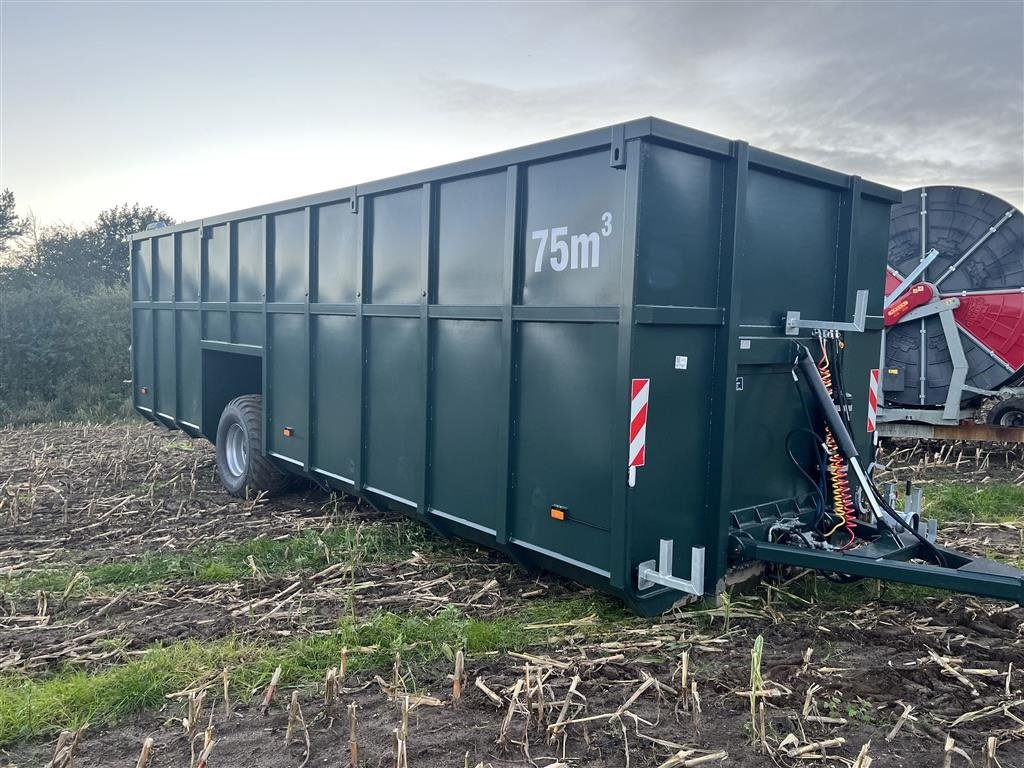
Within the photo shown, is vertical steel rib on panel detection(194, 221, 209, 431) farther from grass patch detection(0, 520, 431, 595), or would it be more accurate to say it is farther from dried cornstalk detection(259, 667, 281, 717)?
dried cornstalk detection(259, 667, 281, 717)

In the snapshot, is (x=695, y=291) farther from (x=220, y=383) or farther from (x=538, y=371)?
(x=220, y=383)

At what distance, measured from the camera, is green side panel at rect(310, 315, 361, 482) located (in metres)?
6.26

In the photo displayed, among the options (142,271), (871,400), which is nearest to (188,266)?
(142,271)

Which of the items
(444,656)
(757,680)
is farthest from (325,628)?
(757,680)

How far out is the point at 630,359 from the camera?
3.99 metres

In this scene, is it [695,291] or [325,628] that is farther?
[325,628]

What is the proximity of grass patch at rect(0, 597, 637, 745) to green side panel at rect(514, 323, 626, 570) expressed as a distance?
1.56 feet

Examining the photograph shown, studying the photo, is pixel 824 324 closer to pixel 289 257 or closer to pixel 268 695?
pixel 268 695

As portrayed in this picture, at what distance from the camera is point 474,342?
16.6 ft

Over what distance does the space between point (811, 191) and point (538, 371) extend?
194 centimetres

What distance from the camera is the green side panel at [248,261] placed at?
7398 millimetres

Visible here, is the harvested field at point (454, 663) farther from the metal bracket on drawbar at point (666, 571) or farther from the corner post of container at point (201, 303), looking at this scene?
the corner post of container at point (201, 303)

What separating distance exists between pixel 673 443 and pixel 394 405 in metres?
2.30

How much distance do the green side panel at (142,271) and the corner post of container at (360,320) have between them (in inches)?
188
